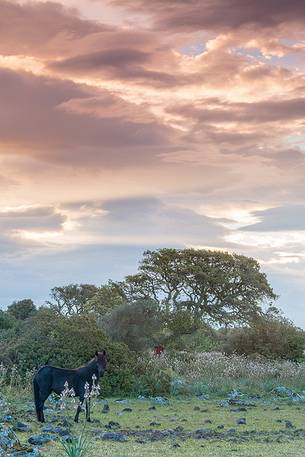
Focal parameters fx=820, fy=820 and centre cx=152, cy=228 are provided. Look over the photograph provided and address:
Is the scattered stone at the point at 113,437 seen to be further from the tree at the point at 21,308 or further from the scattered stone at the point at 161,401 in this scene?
the tree at the point at 21,308

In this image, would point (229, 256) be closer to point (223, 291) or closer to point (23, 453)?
point (223, 291)

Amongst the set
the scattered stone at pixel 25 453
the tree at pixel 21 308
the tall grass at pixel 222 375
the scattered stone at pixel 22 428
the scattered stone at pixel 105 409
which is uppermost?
the tree at pixel 21 308

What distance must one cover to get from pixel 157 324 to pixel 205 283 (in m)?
17.0

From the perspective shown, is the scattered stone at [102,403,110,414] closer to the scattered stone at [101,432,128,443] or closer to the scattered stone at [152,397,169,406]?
the scattered stone at [152,397,169,406]

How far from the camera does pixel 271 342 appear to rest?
41.2 meters

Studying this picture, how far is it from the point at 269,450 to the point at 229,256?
45.8 metres

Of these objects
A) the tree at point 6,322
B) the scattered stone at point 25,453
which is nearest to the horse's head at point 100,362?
the scattered stone at point 25,453

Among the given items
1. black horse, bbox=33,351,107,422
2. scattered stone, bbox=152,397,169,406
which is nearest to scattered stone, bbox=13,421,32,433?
black horse, bbox=33,351,107,422

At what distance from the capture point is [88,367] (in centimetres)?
1911

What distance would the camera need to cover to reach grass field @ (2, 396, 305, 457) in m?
14.5

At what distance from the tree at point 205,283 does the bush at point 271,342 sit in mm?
15861

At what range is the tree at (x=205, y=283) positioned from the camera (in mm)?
58469

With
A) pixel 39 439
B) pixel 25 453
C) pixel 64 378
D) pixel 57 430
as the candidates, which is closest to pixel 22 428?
pixel 57 430

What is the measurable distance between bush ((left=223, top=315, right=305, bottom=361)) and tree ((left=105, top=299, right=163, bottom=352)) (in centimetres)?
397
